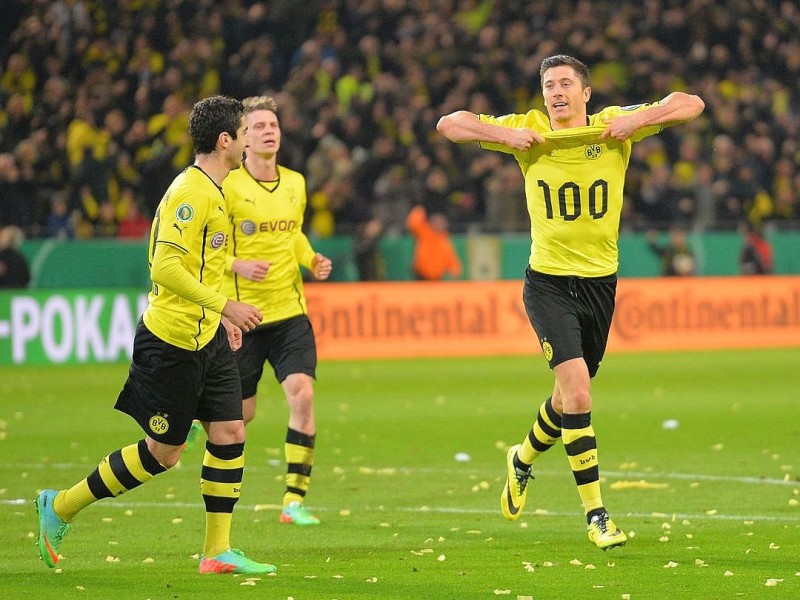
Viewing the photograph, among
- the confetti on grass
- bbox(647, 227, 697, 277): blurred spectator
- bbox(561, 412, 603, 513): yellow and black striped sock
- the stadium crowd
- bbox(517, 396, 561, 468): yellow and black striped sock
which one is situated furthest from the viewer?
bbox(647, 227, 697, 277): blurred spectator

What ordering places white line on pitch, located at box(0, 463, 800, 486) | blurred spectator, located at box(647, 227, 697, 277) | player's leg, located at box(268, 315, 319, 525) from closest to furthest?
player's leg, located at box(268, 315, 319, 525) → white line on pitch, located at box(0, 463, 800, 486) → blurred spectator, located at box(647, 227, 697, 277)

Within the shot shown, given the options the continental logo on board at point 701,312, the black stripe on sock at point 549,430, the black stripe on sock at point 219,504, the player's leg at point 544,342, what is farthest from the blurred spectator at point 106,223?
the black stripe on sock at point 219,504

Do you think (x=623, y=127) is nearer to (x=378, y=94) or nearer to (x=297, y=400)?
(x=297, y=400)

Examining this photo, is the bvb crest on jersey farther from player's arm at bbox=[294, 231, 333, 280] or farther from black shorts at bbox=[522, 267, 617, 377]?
player's arm at bbox=[294, 231, 333, 280]

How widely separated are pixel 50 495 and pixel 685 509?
3.76 m

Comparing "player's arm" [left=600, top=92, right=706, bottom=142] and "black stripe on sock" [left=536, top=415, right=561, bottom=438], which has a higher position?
"player's arm" [left=600, top=92, right=706, bottom=142]

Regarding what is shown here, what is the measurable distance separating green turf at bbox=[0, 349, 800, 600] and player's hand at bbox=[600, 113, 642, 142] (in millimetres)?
2030

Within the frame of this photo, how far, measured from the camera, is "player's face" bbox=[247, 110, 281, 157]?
891 centimetres

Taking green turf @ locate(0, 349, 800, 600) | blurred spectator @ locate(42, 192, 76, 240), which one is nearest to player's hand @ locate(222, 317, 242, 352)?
green turf @ locate(0, 349, 800, 600)

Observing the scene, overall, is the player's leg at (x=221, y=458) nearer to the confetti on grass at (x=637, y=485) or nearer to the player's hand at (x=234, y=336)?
the player's hand at (x=234, y=336)

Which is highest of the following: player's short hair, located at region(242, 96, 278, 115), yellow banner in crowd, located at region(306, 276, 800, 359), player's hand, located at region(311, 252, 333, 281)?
yellow banner in crowd, located at region(306, 276, 800, 359)

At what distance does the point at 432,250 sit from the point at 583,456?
13833mm

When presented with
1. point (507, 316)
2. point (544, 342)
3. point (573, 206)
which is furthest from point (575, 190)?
point (507, 316)

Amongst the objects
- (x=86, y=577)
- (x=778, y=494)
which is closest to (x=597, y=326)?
(x=778, y=494)
